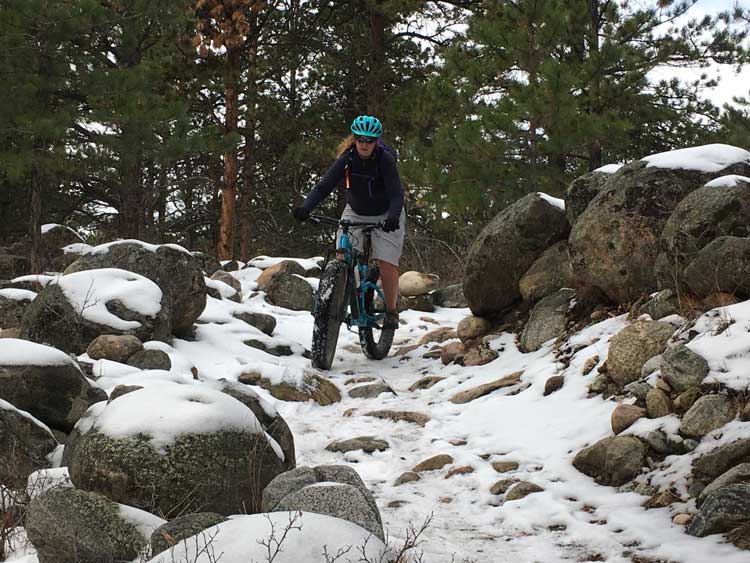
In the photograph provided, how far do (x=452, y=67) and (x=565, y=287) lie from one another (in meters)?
7.09

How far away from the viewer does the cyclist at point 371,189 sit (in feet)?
23.1

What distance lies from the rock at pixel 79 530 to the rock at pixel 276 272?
7975 millimetres

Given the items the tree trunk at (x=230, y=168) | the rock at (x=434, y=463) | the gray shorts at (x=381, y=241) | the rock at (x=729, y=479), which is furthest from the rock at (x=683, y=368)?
the tree trunk at (x=230, y=168)

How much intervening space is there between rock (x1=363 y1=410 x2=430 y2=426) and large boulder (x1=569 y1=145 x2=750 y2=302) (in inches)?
80.4

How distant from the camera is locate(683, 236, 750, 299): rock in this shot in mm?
5074

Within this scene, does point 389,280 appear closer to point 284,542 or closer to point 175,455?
point 175,455

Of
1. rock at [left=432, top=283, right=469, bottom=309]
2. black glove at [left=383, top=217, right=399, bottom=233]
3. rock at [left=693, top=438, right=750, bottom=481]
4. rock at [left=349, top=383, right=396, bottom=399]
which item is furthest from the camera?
rock at [left=432, top=283, right=469, bottom=309]

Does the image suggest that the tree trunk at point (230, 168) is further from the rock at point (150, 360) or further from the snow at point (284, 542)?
the snow at point (284, 542)

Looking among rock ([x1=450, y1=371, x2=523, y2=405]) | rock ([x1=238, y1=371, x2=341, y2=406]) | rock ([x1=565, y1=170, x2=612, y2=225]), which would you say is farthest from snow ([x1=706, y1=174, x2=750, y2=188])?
rock ([x1=238, y1=371, x2=341, y2=406])

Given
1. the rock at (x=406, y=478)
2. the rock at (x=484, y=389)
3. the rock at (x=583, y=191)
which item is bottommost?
the rock at (x=406, y=478)

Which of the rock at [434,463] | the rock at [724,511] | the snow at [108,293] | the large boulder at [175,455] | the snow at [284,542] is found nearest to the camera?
the snow at [284,542]

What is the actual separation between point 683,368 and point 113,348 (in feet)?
13.8

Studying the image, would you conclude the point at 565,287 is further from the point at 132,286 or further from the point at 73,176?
the point at 73,176

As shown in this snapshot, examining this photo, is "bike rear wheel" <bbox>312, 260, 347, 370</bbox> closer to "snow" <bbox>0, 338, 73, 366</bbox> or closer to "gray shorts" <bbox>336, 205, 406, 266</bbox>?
"gray shorts" <bbox>336, 205, 406, 266</bbox>
